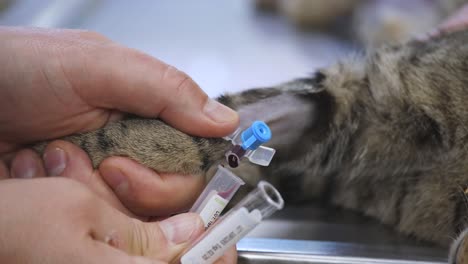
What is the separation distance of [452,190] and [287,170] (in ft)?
0.96

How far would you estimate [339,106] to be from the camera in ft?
3.45

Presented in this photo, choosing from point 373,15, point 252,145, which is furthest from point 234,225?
point 373,15

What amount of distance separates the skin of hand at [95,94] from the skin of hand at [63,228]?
21 centimetres

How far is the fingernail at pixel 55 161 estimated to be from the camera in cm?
91

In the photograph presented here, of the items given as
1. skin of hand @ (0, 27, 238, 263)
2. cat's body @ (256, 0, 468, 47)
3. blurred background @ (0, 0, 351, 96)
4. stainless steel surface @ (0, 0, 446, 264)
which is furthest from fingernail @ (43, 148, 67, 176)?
cat's body @ (256, 0, 468, 47)

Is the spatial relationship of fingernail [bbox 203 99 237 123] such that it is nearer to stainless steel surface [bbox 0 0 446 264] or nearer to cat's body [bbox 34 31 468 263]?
cat's body [bbox 34 31 468 263]

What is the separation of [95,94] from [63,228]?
32cm

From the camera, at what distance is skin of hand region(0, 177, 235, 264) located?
64 centimetres

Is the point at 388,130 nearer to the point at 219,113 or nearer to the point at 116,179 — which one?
the point at 219,113

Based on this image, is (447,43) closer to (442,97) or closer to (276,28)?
(442,97)

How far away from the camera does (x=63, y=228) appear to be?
0.64m

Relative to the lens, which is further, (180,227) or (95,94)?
(95,94)

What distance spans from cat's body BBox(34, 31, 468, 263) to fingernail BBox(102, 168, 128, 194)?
221mm

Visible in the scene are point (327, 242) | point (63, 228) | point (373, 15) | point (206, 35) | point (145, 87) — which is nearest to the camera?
point (63, 228)
